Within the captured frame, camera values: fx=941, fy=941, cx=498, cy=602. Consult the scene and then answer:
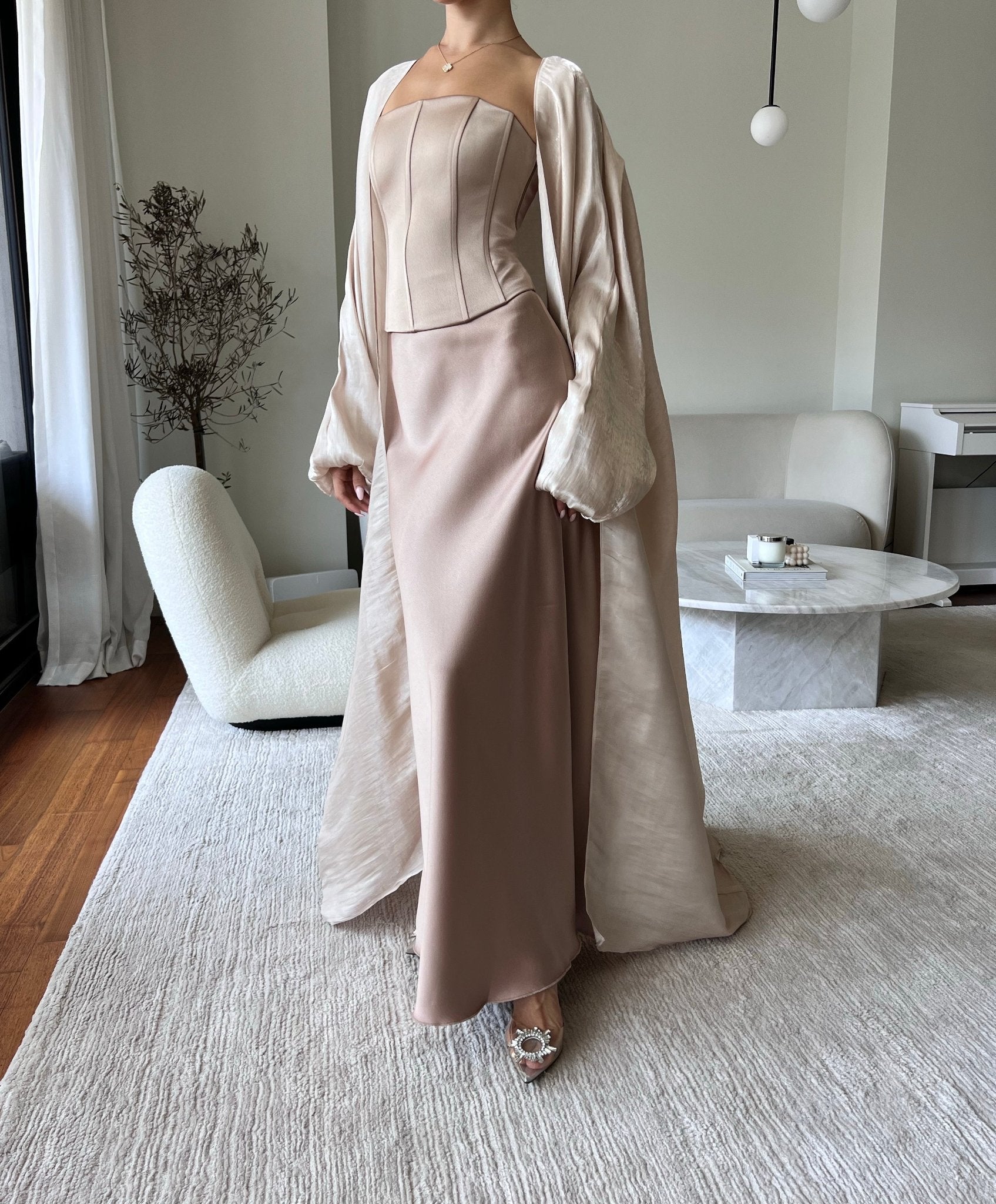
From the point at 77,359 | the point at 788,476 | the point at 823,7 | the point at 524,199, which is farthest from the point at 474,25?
the point at 788,476

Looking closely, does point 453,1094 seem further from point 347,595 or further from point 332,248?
point 332,248

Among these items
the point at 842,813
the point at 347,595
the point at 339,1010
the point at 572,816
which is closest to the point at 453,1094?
the point at 339,1010

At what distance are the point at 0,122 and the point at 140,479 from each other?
127cm

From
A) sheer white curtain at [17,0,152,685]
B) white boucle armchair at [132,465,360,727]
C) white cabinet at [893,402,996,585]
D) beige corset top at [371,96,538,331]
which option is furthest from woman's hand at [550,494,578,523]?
white cabinet at [893,402,996,585]

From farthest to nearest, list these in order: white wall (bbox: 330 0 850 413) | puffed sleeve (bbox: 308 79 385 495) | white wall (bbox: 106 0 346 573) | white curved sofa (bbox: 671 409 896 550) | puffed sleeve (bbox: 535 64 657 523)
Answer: white wall (bbox: 330 0 850 413), white curved sofa (bbox: 671 409 896 550), white wall (bbox: 106 0 346 573), puffed sleeve (bbox: 308 79 385 495), puffed sleeve (bbox: 535 64 657 523)

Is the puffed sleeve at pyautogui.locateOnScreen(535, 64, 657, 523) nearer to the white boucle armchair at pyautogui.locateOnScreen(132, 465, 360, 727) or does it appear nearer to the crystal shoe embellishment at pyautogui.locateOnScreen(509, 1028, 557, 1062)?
the crystal shoe embellishment at pyautogui.locateOnScreen(509, 1028, 557, 1062)

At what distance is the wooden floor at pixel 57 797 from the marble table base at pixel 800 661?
164cm

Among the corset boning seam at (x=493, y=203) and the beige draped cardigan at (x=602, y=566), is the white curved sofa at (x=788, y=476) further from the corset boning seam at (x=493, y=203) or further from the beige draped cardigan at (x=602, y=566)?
the corset boning seam at (x=493, y=203)

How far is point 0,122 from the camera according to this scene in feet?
10.2

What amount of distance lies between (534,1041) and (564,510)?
735 millimetres

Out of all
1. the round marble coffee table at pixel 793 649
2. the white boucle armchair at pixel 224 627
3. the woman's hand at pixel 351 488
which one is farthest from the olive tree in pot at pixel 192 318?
the woman's hand at pixel 351 488

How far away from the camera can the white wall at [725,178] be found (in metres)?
4.40

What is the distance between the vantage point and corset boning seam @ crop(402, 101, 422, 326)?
1288 millimetres

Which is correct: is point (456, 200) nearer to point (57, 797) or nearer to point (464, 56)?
point (464, 56)
